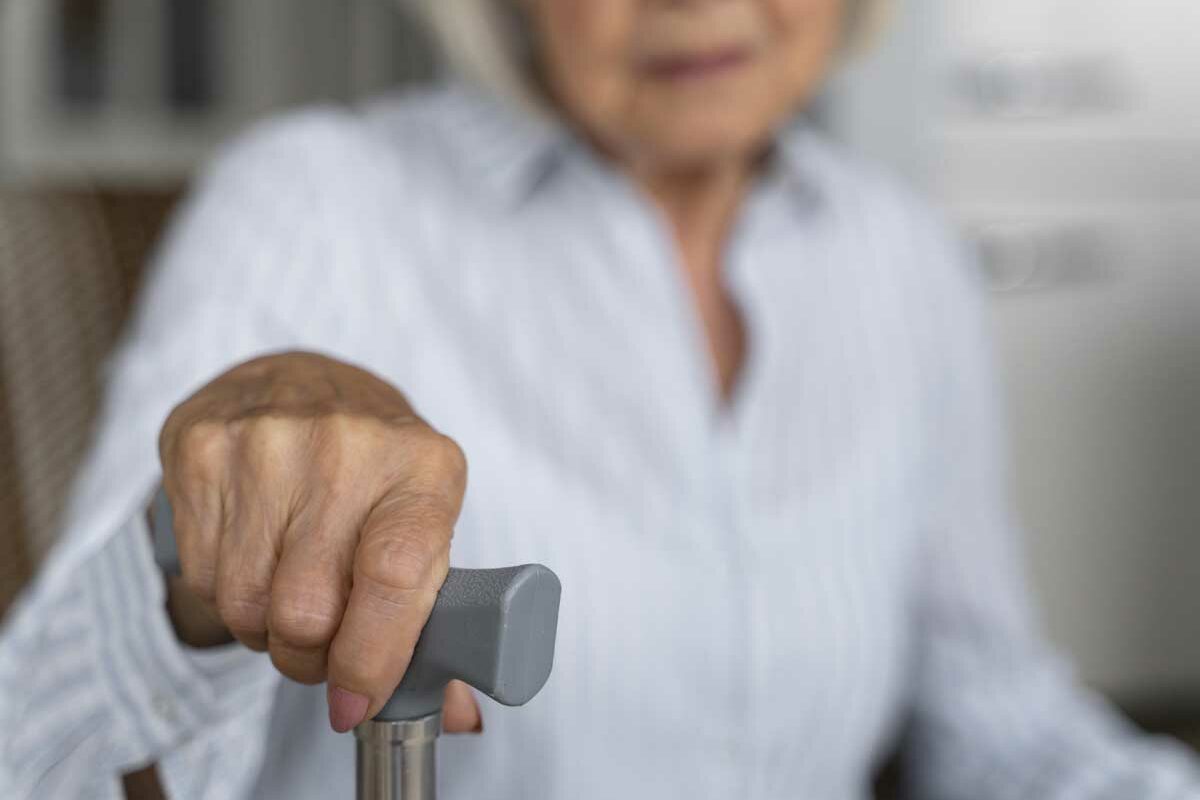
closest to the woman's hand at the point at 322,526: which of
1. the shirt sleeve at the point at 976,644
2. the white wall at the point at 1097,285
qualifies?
the shirt sleeve at the point at 976,644

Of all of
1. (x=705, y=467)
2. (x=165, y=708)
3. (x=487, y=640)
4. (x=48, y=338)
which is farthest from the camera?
(x=48, y=338)

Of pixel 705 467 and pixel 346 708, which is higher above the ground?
pixel 346 708

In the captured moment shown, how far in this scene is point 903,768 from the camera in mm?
961

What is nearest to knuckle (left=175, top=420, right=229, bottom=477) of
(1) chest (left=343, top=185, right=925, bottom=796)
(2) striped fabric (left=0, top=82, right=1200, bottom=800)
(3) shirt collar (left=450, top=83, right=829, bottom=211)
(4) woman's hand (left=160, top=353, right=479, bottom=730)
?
(4) woman's hand (left=160, top=353, right=479, bottom=730)

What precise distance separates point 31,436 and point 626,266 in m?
0.40

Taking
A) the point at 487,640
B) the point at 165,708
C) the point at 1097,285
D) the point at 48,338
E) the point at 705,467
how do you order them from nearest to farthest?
the point at 487,640, the point at 165,708, the point at 705,467, the point at 48,338, the point at 1097,285

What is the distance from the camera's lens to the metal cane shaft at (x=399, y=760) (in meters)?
0.23

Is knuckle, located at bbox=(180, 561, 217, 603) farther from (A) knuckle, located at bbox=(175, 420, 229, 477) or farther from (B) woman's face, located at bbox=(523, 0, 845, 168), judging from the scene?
(B) woman's face, located at bbox=(523, 0, 845, 168)

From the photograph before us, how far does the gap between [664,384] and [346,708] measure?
0.56 m

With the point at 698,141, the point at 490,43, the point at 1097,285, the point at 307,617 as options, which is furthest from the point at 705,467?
the point at 1097,285

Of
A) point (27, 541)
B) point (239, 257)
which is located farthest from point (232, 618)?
point (27, 541)

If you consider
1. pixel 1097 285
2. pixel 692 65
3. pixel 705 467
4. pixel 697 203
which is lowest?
pixel 1097 285

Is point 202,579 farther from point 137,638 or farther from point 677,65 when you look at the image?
point 677,65

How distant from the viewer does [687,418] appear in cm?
78
